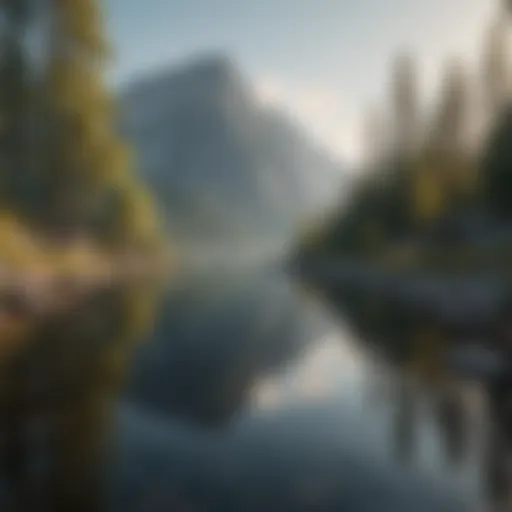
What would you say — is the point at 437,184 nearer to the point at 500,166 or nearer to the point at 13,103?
the point at 500,166

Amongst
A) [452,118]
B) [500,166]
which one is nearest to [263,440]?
[500,166]

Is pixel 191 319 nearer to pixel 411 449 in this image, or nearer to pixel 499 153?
pixel 411 449

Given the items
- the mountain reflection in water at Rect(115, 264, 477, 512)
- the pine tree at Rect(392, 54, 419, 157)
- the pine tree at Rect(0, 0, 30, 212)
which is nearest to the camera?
the mountain reflection in water at Rect(115, 264, 477, 512)

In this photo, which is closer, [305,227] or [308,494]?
[308,494]

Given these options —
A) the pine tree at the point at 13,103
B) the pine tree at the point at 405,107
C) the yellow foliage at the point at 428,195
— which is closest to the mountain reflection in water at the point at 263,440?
the pine tree at the point at 13,103

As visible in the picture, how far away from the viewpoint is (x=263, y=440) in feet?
40.9

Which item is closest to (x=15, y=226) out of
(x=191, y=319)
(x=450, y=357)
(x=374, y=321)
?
(x=191, y=319)

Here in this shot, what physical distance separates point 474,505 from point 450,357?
1066 cm

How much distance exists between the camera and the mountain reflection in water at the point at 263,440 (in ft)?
31.1

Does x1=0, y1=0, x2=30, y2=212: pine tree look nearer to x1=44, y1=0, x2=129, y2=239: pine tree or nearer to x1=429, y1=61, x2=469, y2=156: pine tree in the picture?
x1=44, y1=0, x2=129, y2=239: pine tree

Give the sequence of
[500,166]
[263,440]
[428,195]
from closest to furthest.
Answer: [263,440] → [500,166] → [428,195]

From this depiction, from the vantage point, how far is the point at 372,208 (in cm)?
7744

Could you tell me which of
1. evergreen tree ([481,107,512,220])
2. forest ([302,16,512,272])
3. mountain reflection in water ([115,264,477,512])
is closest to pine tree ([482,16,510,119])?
forest ([302,16,512,272])

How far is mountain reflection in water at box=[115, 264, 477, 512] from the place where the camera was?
949 centimetres
